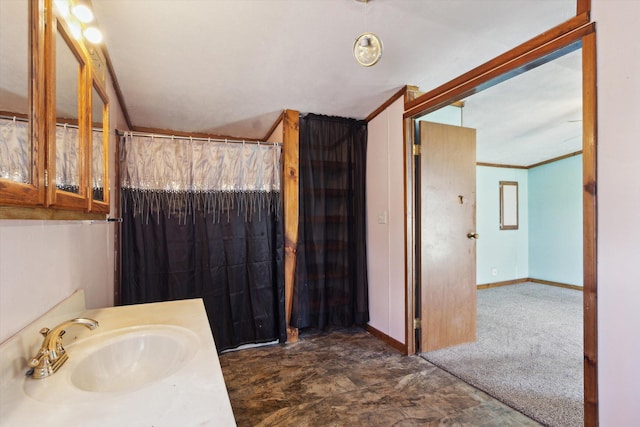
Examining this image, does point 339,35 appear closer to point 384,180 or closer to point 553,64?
point 384,180

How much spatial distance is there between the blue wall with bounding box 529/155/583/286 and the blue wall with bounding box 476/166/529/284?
132 mm

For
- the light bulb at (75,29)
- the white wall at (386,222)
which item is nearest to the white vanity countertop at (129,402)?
the light bulb at (75,29)

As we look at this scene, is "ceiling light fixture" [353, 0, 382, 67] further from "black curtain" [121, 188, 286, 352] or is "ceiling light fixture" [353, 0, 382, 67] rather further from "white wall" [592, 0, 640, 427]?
"black curtain" [121, 188, 286, 352]

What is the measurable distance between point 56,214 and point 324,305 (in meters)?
2.38

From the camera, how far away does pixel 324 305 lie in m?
2.89

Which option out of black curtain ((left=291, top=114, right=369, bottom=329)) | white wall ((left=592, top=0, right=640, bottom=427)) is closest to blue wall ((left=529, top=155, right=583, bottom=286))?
black curtain ((left=291, top=114, right=369, bottom=329))

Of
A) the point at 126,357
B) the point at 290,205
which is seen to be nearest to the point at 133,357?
the point at 126,357

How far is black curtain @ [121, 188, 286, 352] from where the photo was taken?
2.28m

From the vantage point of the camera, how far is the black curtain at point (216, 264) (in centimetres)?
228

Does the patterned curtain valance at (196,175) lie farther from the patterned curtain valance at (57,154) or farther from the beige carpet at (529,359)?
the beige carpet at (529,359)

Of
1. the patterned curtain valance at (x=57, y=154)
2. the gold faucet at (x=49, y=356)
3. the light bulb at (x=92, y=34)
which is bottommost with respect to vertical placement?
the gold faucet at (x=49, y=356)

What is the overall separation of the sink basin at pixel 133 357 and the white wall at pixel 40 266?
20cm

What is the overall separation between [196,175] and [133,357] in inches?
65.0

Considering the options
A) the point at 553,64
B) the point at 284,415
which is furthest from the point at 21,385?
the point at 553,64
